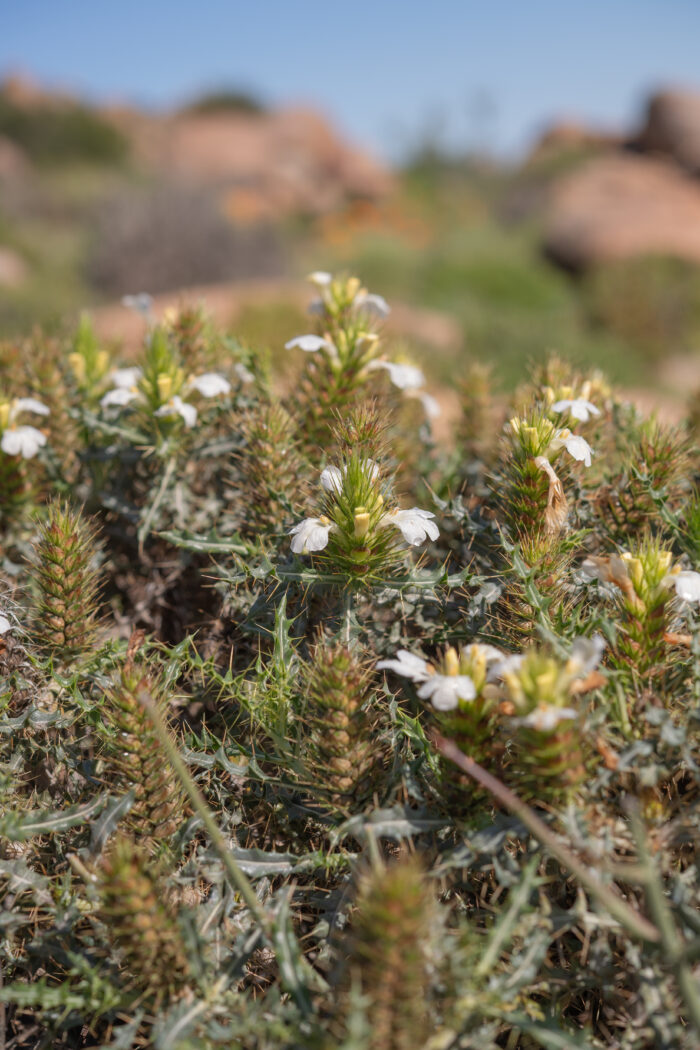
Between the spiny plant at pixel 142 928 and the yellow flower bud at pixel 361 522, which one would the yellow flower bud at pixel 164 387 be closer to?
the yellow flower bud at pixel 361 522

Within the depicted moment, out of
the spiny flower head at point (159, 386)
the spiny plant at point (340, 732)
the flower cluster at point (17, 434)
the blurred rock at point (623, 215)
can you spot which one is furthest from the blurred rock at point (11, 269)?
the spiny plant at point (340, 732)

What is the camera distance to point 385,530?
1705 mm

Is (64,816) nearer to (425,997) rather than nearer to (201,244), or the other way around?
(425,997)

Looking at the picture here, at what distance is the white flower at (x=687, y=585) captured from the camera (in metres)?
1.49

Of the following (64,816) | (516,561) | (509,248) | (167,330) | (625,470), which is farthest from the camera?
(509,248)

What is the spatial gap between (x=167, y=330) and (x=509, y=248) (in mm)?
15147

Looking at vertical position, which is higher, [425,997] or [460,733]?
[460,733]

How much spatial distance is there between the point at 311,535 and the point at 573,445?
667 mm

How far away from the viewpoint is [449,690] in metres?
1.34

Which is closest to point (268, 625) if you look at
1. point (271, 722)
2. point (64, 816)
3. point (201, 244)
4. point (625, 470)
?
point (271, 722)

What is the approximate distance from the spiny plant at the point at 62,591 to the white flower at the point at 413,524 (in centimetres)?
75

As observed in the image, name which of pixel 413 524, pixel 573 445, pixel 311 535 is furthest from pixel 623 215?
pixel 311 535

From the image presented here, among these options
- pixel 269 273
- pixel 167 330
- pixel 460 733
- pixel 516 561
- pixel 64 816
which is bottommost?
pixel 269 273

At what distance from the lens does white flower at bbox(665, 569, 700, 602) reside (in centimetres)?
149
